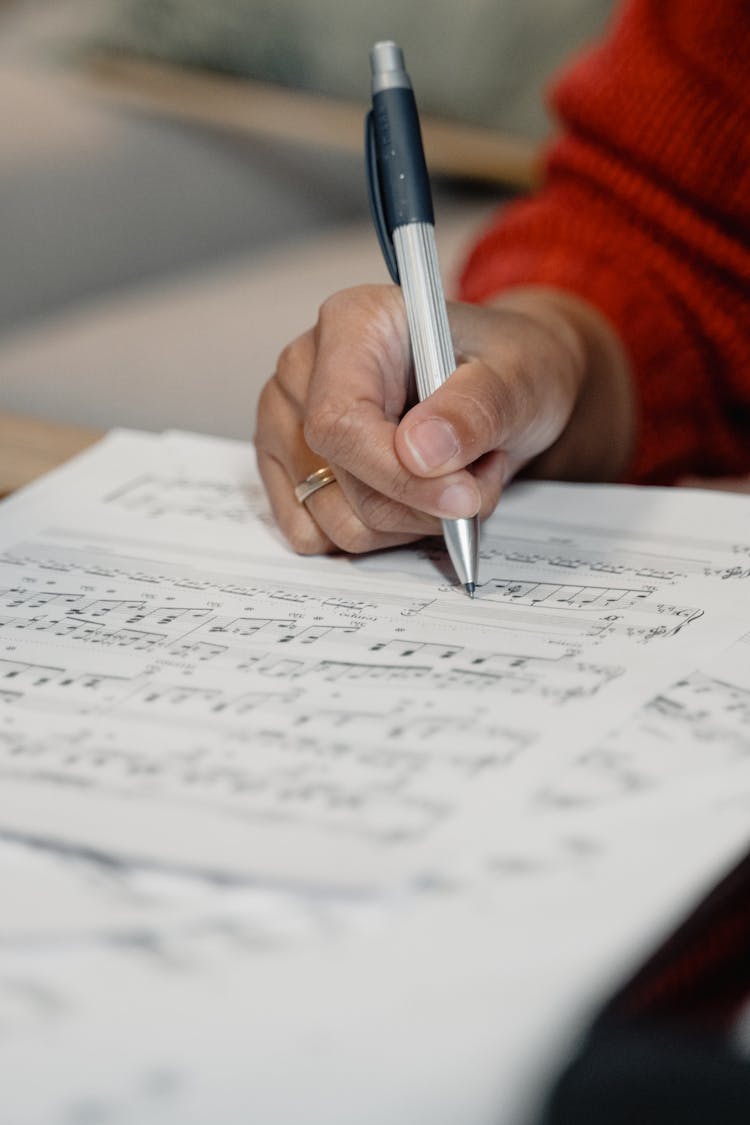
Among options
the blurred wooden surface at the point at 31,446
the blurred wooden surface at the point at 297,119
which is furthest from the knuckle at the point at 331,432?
the blurred wooden surface at the point at 297,119

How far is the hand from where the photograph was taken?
46 cm

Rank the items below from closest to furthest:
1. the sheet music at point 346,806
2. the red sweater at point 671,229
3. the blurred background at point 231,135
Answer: the sheet music at point 346,806, the red sweater at point 671,229, the blurred background at point 231,135

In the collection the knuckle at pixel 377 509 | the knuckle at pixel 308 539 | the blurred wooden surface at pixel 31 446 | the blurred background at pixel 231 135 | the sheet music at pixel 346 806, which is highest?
the blurred background at pixel 231 135

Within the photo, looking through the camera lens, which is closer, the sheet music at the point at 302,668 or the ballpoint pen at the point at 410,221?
the sheet music at the point at 302,668

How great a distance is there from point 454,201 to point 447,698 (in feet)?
3.29

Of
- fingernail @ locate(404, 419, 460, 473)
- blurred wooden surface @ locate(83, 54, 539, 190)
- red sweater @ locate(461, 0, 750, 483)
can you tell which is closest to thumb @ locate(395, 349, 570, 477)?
fingernail @ locate(404, 419, 460, 473)

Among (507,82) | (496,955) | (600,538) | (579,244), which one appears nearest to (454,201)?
(507,82)

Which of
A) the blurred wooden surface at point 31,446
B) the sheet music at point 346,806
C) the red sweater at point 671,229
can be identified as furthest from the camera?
the red sweater at point 671,229

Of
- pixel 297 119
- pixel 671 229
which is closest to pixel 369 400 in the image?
pixel 671 229

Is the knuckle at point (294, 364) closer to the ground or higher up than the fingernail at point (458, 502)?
higher up

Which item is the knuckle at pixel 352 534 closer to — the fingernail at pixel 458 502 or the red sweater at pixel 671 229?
the fingernail at pixel 458 502

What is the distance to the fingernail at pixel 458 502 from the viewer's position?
0.46 meters

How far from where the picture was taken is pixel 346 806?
316 millimetres

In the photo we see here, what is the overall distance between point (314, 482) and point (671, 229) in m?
0.34
